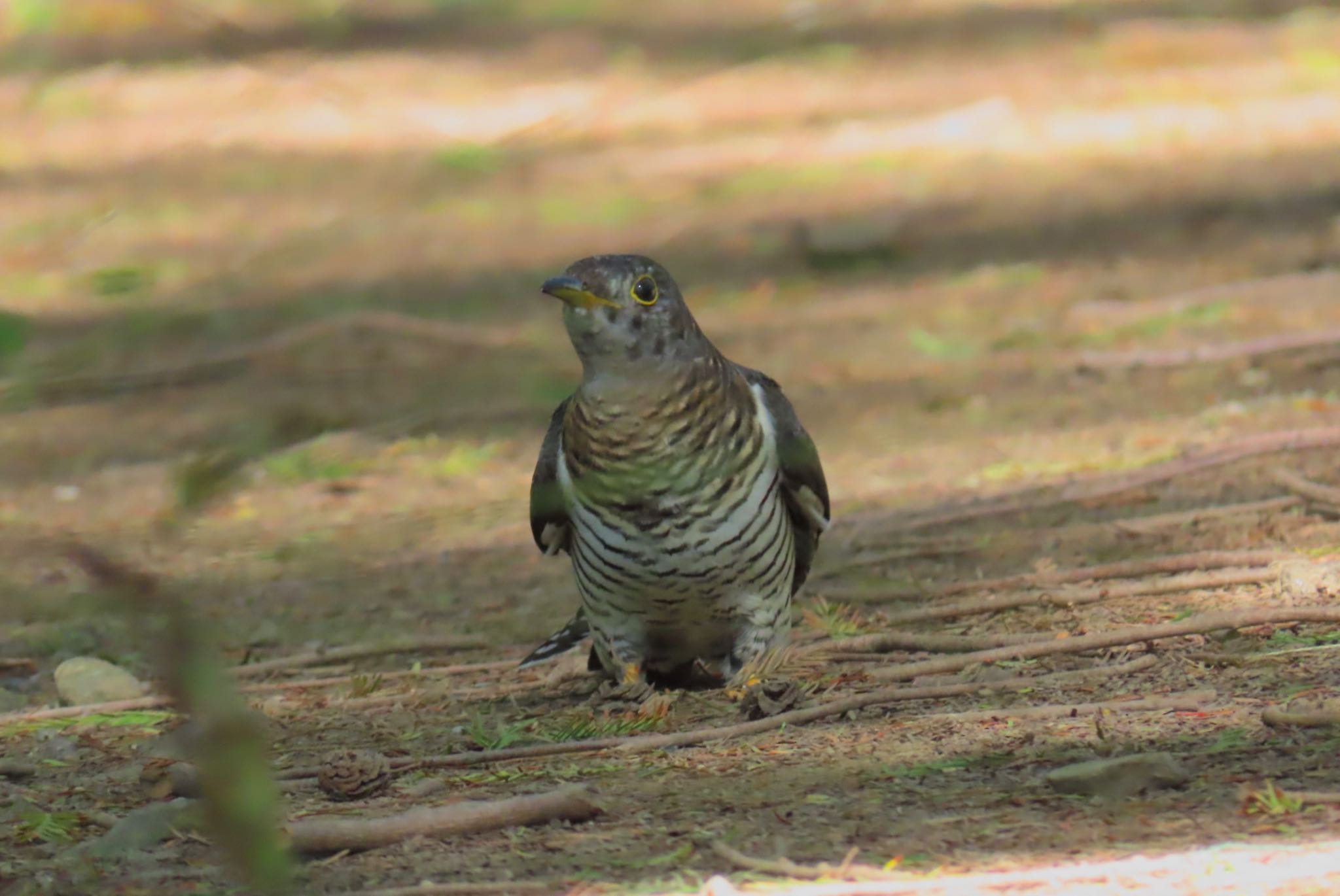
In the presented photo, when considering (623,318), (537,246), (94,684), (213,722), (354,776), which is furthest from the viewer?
(537,246)

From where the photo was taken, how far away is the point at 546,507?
10.2 ft

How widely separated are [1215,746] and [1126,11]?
13.3 metres

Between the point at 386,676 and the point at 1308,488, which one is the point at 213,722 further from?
the point at 1308,488

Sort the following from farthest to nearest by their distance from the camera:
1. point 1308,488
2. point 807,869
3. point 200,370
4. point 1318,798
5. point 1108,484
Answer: point 1108,484, point 1308,488, point 1318,798, point 807,869, point 200,370

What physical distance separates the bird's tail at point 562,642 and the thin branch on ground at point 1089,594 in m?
0.81

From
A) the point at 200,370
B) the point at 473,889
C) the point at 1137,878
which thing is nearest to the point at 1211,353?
the point at 1137,878

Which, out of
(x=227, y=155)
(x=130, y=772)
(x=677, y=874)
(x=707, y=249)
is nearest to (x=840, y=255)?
(x=707, y=249)

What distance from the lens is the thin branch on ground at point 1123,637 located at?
387 centimetres

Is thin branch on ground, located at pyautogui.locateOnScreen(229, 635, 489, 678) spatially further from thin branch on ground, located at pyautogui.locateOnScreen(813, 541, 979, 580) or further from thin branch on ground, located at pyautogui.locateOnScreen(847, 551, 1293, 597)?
thin branch on ground, located at pyautogui.locateOnScreen(847, 551, 1293, 597)

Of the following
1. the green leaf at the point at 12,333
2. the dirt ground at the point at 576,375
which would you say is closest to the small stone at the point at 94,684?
the dirt ground at the point at 576,375

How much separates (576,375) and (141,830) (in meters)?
2.03

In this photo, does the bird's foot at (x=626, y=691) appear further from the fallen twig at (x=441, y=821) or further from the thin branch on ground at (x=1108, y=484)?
the thin branch on ground at (x=1108, y=484)

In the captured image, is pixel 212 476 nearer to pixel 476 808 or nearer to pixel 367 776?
pixel 476 808

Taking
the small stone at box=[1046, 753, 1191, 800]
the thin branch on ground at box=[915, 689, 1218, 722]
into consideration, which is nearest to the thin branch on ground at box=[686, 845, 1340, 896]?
the small stone at box=[1046, 753, 1191, 800]
